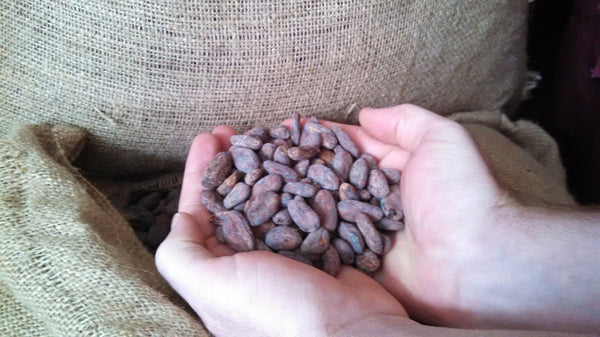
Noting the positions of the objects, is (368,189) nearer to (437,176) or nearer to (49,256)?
(437,176)

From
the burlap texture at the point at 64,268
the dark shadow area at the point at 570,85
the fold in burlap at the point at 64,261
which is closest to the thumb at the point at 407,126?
the fold in burlap at the point at 64,261

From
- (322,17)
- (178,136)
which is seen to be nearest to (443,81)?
(322,17)

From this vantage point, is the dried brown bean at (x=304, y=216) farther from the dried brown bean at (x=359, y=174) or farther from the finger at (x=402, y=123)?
the finger at (x=402, y=123)

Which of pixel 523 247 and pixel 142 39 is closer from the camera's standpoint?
pixel 523 247

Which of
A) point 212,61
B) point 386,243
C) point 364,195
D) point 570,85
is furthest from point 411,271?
point 570,85

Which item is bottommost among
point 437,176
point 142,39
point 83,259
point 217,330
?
point 217,330

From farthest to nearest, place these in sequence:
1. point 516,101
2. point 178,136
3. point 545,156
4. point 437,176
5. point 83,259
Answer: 1. point 516,101
2. point 545,156
3. point 178,136
4. point 437,176
5. point 83,259

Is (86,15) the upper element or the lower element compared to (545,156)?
upper
